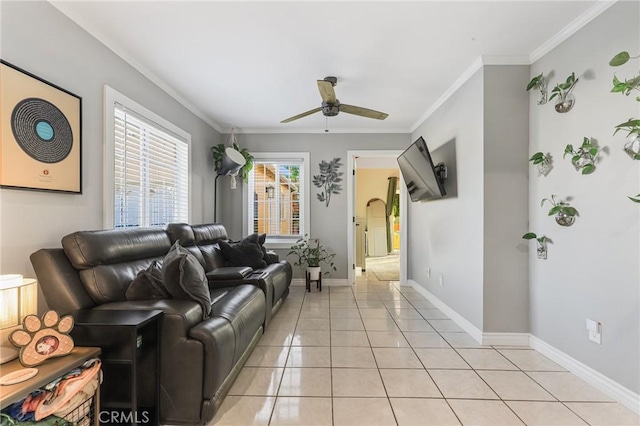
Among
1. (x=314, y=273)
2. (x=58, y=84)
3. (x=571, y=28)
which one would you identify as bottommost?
(x=314, y=273)

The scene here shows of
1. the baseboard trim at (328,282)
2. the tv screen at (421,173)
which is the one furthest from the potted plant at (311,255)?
the tv screen at (421,173)

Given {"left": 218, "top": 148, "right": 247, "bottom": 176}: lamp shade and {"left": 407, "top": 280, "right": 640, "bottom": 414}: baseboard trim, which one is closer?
{"left": 407, "top": 280, "right": 640, "bottom": 414}: baseboard trim

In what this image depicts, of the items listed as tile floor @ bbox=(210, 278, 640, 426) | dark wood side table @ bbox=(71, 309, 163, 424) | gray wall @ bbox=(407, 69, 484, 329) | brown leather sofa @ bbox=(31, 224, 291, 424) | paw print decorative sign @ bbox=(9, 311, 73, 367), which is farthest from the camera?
gray wall @ bbox=(407, 69, 484, 329)

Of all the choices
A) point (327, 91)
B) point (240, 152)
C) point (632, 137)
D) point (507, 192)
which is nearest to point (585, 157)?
point (632, 137)

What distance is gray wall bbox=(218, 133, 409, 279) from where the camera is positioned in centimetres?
494

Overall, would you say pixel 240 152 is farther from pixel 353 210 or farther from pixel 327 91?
pixel 327 91

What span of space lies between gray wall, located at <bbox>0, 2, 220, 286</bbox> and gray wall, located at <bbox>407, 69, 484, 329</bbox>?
3.13 metres

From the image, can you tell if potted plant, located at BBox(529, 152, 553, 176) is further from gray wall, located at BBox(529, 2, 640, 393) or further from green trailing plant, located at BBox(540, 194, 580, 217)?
green trailing plant, located at BBox(540, 194, 580, 217)

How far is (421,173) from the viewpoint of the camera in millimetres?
3600

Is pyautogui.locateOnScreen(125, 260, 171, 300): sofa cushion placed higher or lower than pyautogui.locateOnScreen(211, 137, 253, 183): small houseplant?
lower

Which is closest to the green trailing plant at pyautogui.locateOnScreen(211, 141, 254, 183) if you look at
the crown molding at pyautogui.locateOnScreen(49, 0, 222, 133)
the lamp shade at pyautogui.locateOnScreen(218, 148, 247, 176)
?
the lamp shade at pyautogui.locateOnScreen(218, 148, 247, 176)

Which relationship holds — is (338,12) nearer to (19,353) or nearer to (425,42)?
(425,42)

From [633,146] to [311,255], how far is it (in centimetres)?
370

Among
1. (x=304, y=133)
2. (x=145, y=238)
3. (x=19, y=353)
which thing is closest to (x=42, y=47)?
(x=145, y=238)
